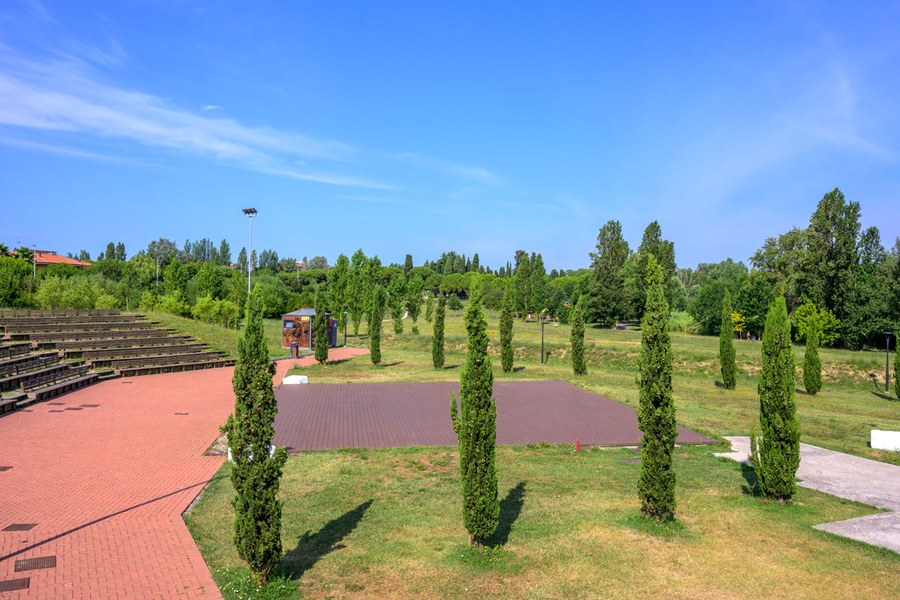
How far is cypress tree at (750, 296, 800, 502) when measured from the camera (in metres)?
10.2

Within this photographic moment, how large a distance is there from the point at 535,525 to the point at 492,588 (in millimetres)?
2322

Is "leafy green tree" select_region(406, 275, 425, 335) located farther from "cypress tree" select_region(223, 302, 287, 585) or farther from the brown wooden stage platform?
"cypress tree" select_region(223, 302, 287, 585)

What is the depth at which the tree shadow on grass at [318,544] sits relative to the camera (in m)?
7.50

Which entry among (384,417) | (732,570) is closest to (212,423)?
(384,417)

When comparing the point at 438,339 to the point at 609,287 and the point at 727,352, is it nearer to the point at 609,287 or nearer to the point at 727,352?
the point at 727,352

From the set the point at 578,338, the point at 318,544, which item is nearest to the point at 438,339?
the point at 578,338

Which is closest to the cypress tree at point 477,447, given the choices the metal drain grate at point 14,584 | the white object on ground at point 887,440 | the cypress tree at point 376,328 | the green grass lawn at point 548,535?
the green grass lawn at point 548,535

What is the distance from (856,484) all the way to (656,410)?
5991 millimetres

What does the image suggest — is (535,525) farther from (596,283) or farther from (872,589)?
(596,283)

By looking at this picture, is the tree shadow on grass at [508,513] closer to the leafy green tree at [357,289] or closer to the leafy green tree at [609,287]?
the leafy green tree at [357,289]

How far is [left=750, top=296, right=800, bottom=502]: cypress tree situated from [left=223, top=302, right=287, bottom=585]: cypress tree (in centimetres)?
866

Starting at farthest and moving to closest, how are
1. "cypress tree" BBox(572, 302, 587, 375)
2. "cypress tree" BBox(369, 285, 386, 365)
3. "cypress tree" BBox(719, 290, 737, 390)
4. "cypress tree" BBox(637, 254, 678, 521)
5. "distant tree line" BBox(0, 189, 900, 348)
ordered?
"distant tree line" BBox(0, 189, 900, 348), "cypress tree" BBox(369, 285, 386, 365), "cypress tree" BBox(572, 302, 587, 375), "cypress tree" BBox(719, 290, 737, 390), "cypress tree" BBox(637, 254, 678, 521)

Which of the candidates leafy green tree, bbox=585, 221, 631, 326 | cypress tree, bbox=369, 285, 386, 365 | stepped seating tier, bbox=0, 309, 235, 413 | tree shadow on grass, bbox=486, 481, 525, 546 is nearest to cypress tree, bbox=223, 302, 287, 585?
tree shadow on grass, bbox=486, 481, 525, 546

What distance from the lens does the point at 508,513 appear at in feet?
31.8
